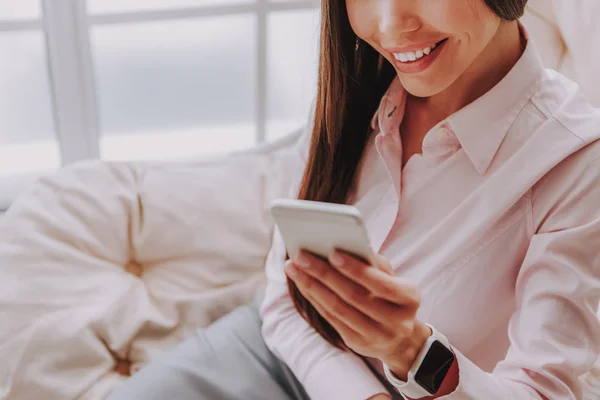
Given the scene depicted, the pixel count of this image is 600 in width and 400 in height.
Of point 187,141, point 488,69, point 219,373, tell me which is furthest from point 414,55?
point 187,141

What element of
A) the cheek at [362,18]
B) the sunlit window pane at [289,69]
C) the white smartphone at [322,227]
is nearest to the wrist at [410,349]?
the white smartphone at [322,227]

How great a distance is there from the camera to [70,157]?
62.3 inches

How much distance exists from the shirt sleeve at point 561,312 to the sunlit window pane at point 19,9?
1.16 metres

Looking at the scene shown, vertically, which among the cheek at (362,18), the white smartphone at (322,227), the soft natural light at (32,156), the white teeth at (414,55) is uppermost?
the cheek at (362,18)

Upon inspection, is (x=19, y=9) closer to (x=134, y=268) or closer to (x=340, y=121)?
(x=134, y=268)

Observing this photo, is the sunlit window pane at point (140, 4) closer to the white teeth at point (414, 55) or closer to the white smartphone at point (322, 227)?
the white teeth at point (414, 55)

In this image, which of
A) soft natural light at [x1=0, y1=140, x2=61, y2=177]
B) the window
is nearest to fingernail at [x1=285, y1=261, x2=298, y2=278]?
the window

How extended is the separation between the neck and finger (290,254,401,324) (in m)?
0.32

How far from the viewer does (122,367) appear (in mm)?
1116

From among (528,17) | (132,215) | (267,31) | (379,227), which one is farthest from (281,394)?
(267,31)

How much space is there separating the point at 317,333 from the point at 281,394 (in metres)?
0.09

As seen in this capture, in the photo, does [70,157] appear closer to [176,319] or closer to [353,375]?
[176,319]

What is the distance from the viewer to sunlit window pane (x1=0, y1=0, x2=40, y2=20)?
1446 millimetres

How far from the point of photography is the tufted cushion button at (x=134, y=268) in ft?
4.07
